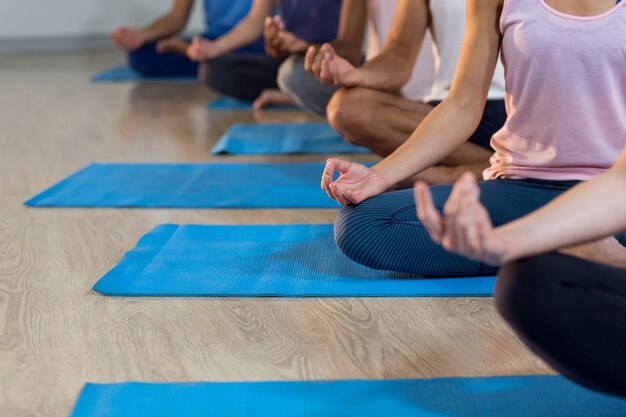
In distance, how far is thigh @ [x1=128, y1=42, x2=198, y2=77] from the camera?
5434 mm

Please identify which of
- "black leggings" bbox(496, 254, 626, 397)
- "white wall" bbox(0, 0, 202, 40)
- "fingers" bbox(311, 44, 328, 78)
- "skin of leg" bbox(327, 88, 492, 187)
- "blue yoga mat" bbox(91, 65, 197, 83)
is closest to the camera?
"black leggings" bbox(496, 254, 626, 397)

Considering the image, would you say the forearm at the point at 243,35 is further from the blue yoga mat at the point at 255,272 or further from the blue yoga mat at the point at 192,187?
the blue yoga mat at the point at 255,272

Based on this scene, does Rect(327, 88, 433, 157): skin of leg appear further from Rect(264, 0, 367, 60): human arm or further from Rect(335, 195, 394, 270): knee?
Rect(335, 195, 394, 270): knee

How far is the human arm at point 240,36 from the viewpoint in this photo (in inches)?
167

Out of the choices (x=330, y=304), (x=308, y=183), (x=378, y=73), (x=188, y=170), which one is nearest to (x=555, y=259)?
(x=330, y=304)

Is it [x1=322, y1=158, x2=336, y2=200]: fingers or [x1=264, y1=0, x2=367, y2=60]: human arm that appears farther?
[x1=264, y1=0, x2=367, y2=60]: human arm

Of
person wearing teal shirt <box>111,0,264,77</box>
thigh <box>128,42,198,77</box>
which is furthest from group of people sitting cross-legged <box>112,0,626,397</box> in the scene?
thigh <box>128,42,198,77</box>

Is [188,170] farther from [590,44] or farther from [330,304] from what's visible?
[590,44]

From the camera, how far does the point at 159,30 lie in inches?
208

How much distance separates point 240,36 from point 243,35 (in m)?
0.01

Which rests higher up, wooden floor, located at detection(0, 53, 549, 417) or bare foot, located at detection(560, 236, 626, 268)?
bare foot, located at detection(560, 236, 626, 268)

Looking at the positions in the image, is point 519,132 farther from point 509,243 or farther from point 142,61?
point 142,61

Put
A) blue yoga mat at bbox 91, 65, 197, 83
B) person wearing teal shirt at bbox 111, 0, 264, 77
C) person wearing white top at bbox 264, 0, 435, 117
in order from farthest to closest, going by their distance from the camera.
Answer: blue yoga mat at bbox 91, 65, 197, 83 < person wearing teal shirt at bbox 111, 0, 264, 77 < person wearing white top at bbox 264, 0, 435, 117

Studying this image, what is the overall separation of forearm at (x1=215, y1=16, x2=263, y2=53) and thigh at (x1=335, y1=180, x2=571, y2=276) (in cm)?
256
